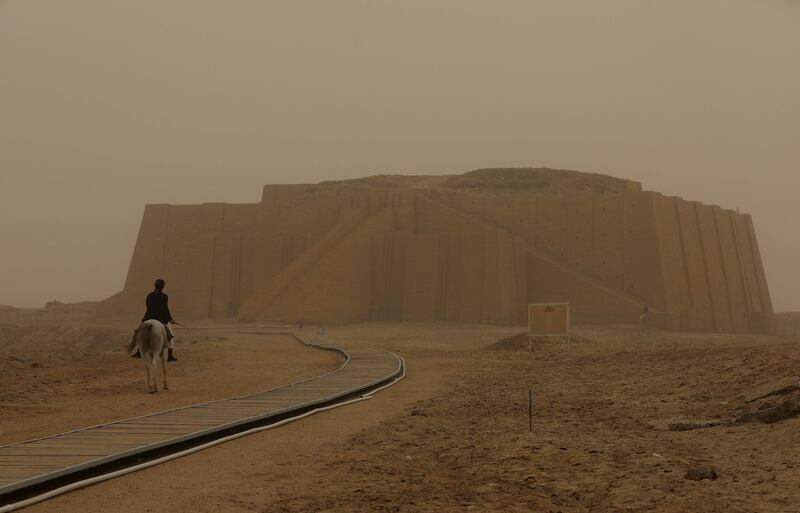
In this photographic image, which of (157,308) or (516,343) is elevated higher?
(157,308)

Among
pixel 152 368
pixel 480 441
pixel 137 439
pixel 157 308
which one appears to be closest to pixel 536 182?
pixel 157 308

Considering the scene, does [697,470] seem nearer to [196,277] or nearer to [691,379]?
[691,379]

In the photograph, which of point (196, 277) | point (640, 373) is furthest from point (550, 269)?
point (640, 373)

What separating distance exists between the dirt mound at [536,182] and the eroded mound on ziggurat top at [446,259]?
451cm

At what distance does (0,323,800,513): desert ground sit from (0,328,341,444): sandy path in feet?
0.17

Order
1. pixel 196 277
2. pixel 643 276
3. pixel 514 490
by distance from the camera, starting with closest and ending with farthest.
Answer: pixel 514 490 → pixel 643 276 → pixel 196 277

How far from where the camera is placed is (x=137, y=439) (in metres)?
6.27

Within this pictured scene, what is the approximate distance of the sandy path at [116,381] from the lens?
9281mm

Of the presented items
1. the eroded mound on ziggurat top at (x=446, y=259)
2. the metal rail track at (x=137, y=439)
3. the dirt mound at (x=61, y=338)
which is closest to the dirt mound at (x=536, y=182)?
the eroded mound on ziggurat top at (x=446, y=259)

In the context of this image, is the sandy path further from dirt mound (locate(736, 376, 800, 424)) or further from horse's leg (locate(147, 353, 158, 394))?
dirt mound (locate(736, 376, 800, 424))

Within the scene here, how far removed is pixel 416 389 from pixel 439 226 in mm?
29505

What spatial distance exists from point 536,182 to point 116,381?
38.7m

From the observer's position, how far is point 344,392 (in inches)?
397

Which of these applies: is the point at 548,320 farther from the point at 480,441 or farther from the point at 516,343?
the point at 480,441
